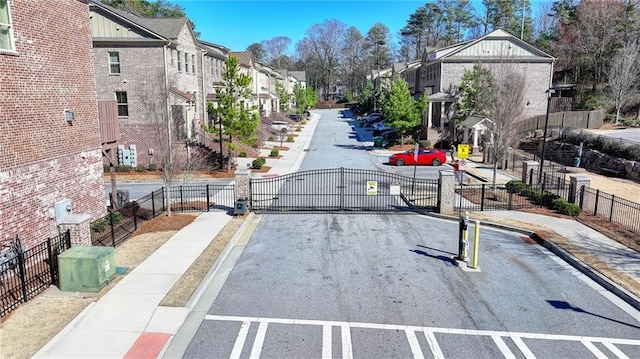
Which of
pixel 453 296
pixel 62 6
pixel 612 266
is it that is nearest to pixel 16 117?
A: pixel 62 6

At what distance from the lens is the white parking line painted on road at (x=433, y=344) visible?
8469 millimetres

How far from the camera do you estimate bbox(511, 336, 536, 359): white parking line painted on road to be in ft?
27.7

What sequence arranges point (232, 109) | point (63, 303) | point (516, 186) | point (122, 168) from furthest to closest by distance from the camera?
point (122, 168) → point (232, 109) → point (516, 186) → point (63, 303)

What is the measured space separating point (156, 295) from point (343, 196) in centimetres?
1067

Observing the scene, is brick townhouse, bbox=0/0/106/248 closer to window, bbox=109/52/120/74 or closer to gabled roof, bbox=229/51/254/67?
window, bbox=109/52/120/74

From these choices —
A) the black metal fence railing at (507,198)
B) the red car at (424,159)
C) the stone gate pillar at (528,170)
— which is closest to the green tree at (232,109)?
the red car at (424,159)

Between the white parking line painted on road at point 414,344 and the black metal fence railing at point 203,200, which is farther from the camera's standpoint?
the black metal fence railing at point 203,200

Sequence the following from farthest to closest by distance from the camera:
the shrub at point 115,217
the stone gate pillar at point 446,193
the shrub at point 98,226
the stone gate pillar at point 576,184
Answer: the stone gate pillar at point 576,184 → the stone gate pillar at point 446,193 → the shrub at point 115,217 → the shrub at point 98,226

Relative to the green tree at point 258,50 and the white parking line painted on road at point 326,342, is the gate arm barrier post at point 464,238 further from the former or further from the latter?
the green tree at point 258,50

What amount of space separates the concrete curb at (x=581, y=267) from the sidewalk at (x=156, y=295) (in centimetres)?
2

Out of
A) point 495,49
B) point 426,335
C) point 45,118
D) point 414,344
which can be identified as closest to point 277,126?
point 495,49

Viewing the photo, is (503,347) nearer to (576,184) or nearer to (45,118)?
(576,184)

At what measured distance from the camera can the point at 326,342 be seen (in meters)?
8.90

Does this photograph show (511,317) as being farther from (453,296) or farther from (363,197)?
(363,197)
